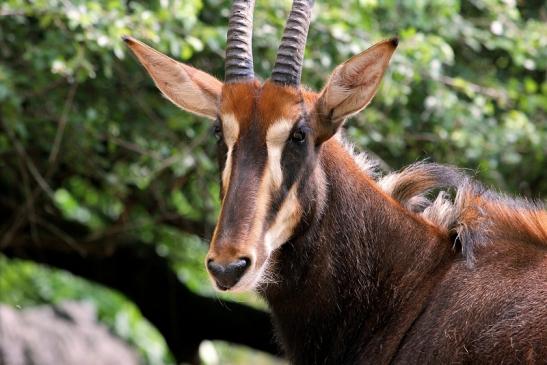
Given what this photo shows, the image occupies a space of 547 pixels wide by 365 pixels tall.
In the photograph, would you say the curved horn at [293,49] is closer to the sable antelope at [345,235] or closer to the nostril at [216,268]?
the sable antelope at [345,235]

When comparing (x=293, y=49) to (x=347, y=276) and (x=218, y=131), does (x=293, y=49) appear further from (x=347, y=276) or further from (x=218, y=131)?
(x=347, y=276)

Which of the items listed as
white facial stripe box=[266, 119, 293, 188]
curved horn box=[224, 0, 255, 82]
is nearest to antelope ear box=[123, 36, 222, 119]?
curved horn box=[224, 0, 255, 82]

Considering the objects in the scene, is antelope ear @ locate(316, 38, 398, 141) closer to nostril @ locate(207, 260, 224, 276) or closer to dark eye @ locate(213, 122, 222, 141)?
dark eye @ locate(213, 122, 222, 141)

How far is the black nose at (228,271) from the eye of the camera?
5.54 m

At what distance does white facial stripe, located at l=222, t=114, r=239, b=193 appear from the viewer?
5914mm

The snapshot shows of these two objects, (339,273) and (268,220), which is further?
(339,273)

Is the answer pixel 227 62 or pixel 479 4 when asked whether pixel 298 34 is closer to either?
pixel 227 62

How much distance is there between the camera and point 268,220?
5801 mm

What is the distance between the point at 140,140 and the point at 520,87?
389 cm

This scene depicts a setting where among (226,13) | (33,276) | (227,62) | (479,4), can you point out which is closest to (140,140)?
(226,13)

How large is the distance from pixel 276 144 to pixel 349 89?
585mm

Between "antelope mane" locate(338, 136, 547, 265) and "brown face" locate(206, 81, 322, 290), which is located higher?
"brown face" locate(206, 81, 322, 290)

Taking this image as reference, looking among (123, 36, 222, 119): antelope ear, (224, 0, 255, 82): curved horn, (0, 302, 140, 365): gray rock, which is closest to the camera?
(224, 0, 255, 82): curved horn

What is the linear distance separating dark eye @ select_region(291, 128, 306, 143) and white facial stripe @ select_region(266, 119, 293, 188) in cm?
4
